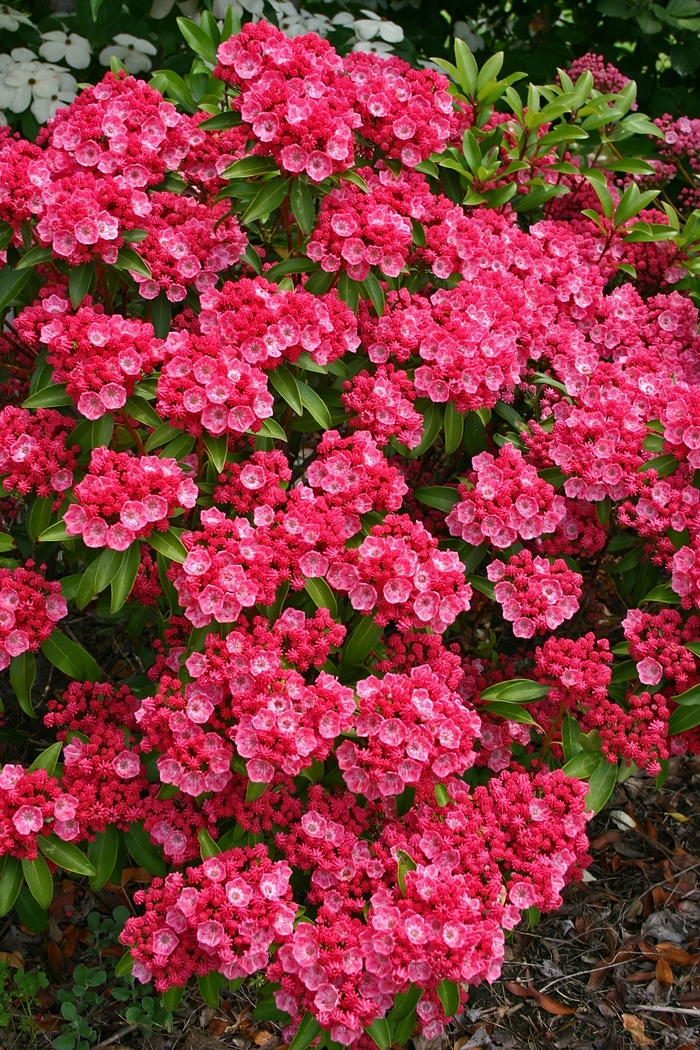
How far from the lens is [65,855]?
2338 mm

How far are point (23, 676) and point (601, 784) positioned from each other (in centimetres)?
158

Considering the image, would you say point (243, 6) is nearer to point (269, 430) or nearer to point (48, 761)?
point (269, 430)

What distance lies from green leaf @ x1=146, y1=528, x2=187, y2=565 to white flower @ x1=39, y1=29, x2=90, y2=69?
105 inches

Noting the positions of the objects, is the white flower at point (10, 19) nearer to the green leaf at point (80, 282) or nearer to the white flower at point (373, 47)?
the white flower at point (373, 47)

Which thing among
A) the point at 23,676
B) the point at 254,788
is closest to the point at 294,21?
the point at 23,676

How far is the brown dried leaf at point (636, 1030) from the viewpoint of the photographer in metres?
2.84

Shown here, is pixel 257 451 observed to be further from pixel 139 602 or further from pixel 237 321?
pixel 139 602

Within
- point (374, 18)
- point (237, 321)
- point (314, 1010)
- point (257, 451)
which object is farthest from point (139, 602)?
point (374, 18)

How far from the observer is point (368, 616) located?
243 centimetres

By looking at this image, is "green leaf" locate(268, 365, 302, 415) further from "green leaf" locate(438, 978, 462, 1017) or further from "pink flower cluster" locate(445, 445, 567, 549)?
"green leaf" locate(438, 978, 462, 1017)

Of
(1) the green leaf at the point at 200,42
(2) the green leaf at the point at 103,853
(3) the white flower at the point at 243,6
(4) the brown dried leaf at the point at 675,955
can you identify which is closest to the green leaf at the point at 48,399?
(2) the green leaf at the point at 103,853

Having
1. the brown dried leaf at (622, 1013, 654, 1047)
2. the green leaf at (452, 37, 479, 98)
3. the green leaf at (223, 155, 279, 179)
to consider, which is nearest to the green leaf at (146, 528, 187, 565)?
the green leaf at (223, 155, 279, 179)

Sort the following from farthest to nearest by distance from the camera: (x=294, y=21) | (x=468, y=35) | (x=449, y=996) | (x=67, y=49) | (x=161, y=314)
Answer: (x=468, y=35), (x=294, y=21), (x=67, y=49), (x=161, y=314), (x=449, y=996)

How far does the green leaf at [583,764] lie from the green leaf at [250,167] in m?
1.89
